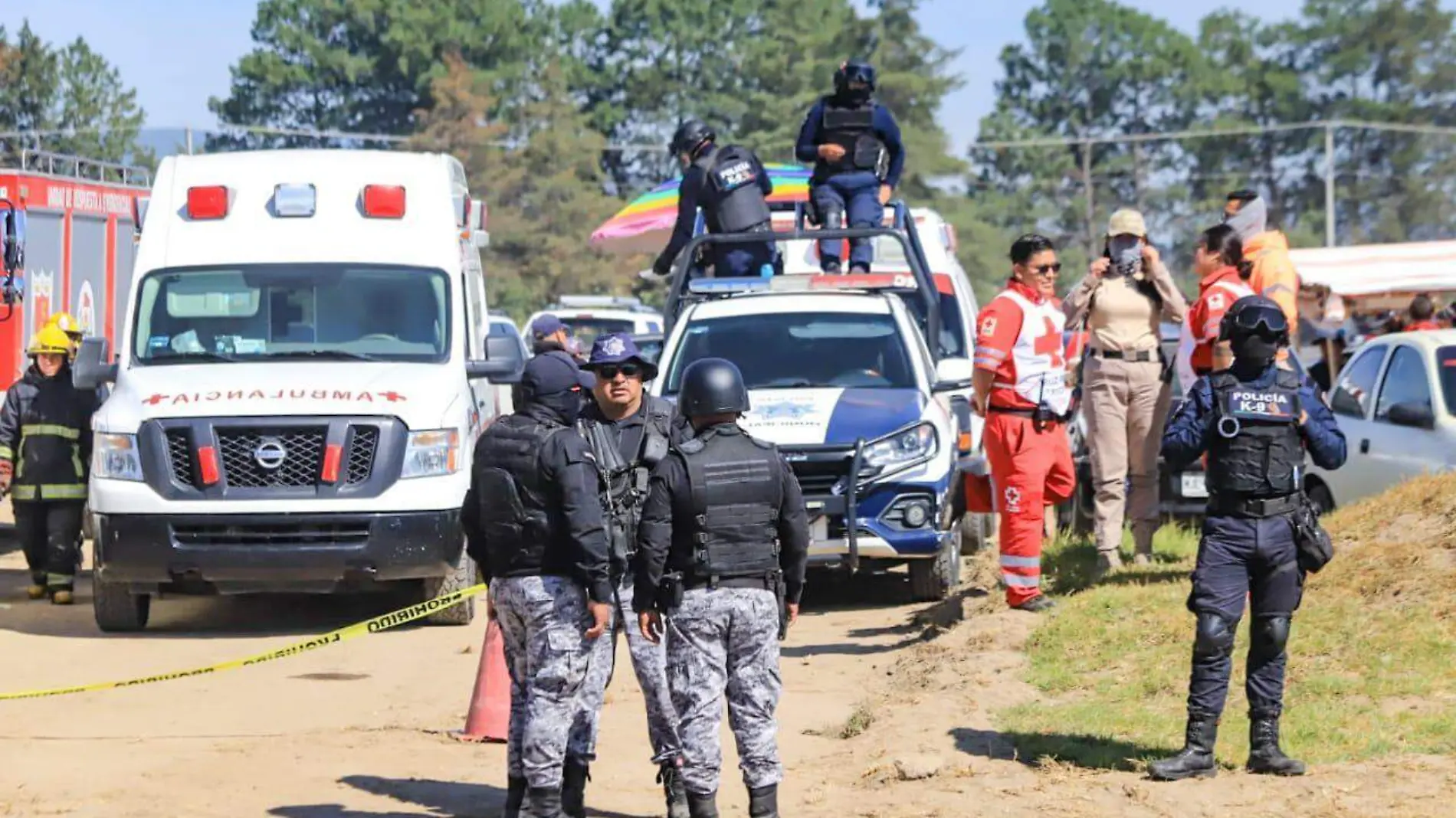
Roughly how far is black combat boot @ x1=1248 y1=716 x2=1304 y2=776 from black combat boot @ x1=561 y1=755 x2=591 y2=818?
2.38 metres

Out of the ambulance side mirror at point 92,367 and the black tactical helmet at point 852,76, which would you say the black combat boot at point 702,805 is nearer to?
the ambulance side mirror at point 92,367

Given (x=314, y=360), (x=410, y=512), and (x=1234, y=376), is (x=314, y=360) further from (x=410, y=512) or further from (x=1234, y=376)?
(x=1234, y=376)

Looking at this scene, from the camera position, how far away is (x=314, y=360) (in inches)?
488

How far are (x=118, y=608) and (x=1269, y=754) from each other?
7204 mm

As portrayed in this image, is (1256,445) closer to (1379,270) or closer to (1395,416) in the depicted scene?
(1395,416)

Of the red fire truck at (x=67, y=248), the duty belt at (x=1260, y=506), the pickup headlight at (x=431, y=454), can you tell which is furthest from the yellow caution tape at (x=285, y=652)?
the red fire truck at (x=67, y=248)

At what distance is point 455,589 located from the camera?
12.3m

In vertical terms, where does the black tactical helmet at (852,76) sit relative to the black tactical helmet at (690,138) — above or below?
above

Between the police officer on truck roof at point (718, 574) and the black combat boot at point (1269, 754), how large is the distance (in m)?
1.85

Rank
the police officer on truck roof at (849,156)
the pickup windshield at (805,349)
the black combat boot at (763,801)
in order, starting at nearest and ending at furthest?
the black combat boot at (763,801), the pickup windshield at (805,349), the police officer on truck roof at (849,156)

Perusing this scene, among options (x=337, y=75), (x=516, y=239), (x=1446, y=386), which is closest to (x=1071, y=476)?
(x=1446, y=386)

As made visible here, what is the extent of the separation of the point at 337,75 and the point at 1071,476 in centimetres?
7476

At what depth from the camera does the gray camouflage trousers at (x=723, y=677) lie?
678 centimetres

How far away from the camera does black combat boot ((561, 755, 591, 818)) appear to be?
724cm
